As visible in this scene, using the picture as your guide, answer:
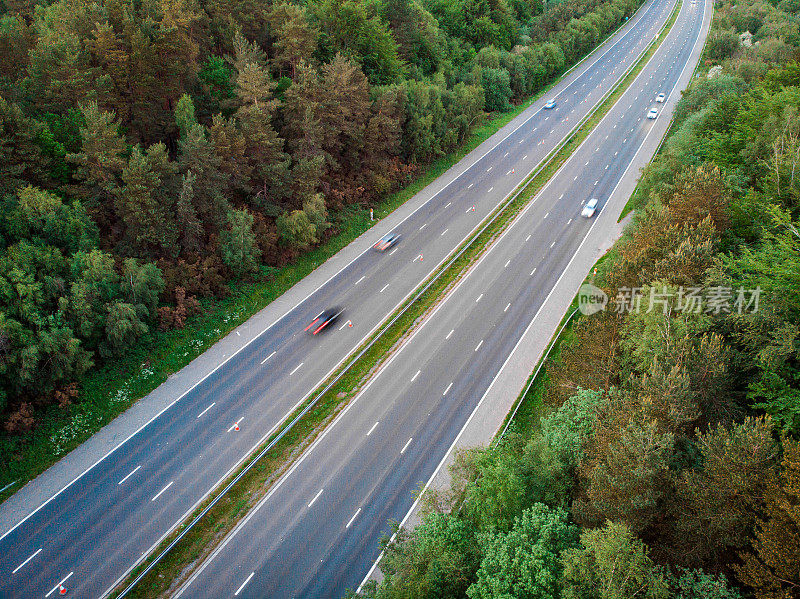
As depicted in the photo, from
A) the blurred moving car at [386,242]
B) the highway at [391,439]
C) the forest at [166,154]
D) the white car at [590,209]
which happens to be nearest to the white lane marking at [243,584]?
the highway at [391,439]

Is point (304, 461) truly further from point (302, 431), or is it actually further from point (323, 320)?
point (323, 320)

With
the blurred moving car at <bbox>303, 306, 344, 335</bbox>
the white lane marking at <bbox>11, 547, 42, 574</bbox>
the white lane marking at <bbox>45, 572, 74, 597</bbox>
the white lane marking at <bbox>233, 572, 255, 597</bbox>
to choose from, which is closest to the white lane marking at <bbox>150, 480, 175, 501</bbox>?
the white lane marking at <bbox>45, 572, 74, 597</bbox>

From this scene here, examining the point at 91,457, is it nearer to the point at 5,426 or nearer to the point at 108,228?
the point at 5,426

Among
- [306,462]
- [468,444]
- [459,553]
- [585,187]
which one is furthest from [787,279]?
[585,187]

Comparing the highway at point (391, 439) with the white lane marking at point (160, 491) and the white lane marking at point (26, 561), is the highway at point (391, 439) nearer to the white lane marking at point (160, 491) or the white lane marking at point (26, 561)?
the white lane marking at point (160, 491)

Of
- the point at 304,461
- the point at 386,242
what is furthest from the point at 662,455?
the point at 386,242
